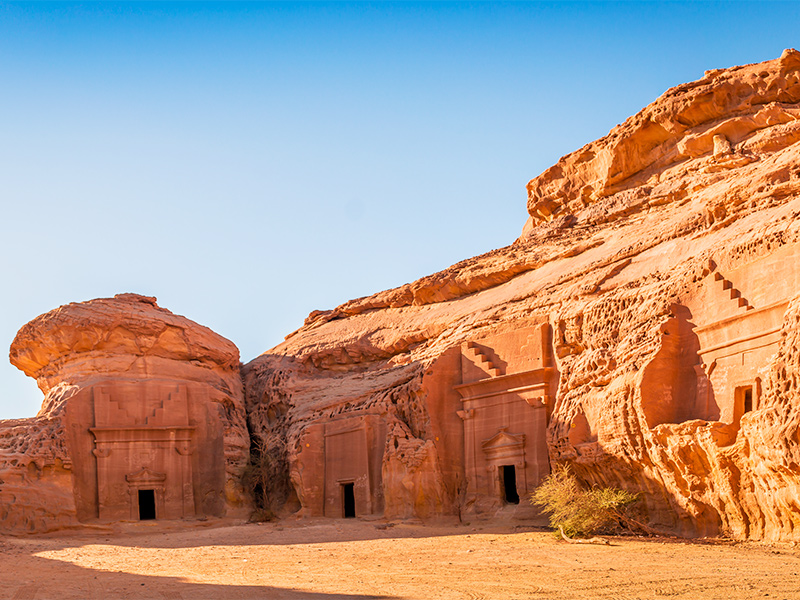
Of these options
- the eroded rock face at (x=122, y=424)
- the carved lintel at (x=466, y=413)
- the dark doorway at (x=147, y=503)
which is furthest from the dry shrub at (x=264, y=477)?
the carved lintel at (x=466, y=413)

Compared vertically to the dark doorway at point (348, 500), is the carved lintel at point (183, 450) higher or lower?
higher

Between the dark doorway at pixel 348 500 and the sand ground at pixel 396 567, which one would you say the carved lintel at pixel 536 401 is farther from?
the dark doorway at pixel 348 500

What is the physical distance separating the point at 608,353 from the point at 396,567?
372 inches

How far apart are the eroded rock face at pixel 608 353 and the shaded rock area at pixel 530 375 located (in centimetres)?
8

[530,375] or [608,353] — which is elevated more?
[608,353]

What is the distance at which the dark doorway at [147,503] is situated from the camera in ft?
111

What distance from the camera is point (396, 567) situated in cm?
1945

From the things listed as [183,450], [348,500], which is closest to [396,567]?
[348,500]

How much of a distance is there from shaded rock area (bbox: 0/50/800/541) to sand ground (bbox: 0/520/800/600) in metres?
2.38

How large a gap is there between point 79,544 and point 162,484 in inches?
241

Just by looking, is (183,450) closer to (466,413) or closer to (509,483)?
(466,413)

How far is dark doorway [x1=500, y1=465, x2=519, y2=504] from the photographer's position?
94.4 feet

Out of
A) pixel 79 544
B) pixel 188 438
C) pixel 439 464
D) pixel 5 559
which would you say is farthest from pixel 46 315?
pixel 439 464

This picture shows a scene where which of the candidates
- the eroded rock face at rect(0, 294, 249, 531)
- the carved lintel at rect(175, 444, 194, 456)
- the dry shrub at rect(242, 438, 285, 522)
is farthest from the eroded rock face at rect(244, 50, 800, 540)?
the carved lintel at rect(175, 444, 194, 456)
